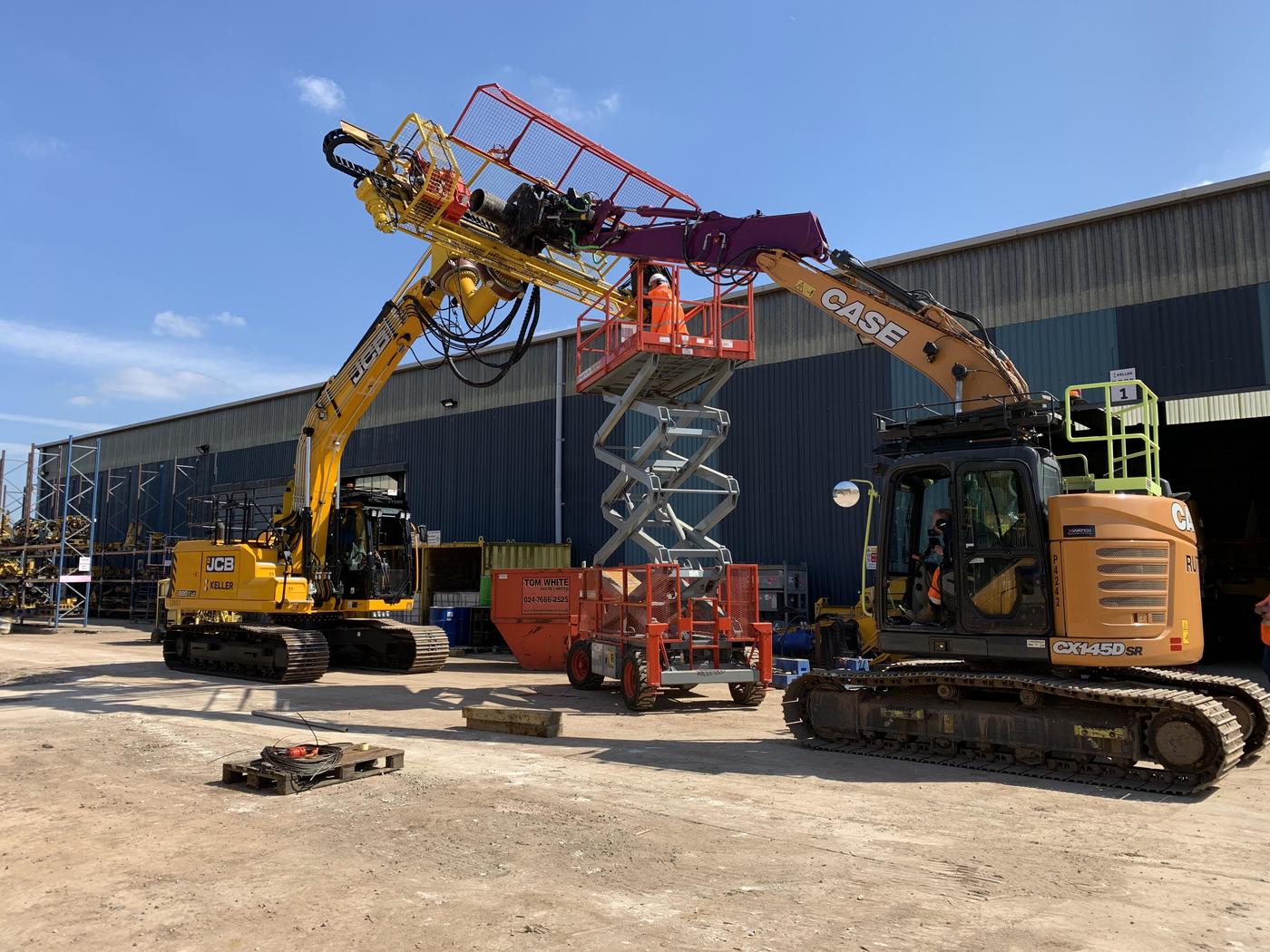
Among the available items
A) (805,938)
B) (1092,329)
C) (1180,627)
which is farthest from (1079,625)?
(1092,329)

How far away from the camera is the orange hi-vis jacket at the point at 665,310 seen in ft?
44.7

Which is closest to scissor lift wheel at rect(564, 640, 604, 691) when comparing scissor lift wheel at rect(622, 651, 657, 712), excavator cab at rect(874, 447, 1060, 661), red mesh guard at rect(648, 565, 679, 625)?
scissor lift wheel at rect(622, 651, 657, 712)

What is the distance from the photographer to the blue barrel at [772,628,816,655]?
20234 millimetres

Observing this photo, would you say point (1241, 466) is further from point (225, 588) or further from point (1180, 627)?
point (225, 588)

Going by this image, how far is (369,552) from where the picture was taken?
1786 cm

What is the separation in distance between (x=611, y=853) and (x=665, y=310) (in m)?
9.25

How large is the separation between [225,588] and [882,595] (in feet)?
43.4

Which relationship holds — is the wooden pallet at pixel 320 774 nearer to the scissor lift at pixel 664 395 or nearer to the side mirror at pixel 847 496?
the scissor lift at pixel 664 395

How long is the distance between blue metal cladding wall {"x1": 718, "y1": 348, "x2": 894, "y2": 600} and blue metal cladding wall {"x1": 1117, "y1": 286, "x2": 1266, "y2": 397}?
5.37m

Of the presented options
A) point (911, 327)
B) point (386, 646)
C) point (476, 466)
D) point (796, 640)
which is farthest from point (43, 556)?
point (911, 327)

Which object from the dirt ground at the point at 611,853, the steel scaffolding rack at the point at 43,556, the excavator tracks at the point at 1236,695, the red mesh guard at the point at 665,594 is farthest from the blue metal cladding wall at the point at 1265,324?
the steel scaffolding rack at the point at 43,556

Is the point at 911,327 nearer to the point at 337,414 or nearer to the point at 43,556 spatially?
the point at 337,414

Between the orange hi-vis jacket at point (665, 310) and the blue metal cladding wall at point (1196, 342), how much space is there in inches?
439

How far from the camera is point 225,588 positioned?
17391mm
